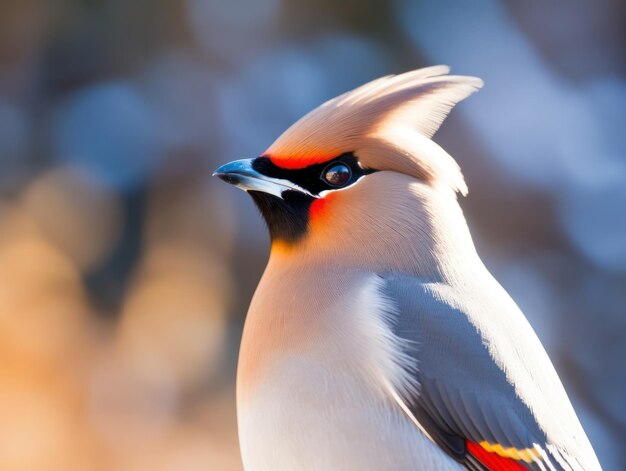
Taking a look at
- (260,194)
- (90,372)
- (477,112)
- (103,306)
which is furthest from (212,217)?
(260,194)

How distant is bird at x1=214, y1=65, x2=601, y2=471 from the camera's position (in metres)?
1.42

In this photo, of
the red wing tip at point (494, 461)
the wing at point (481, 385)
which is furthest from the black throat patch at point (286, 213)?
the red wing tip at point (494, 461)

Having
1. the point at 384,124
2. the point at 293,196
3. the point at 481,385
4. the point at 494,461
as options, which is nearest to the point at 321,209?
the point at 293,196


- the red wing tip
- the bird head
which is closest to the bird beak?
the bird head

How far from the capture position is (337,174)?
63.5 inches

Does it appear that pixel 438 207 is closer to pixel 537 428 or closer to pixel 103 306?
pixel 537 428

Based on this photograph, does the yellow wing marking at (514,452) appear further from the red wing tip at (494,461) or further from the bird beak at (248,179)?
the bird beak at (248,179)

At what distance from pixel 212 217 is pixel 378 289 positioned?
3.00 m

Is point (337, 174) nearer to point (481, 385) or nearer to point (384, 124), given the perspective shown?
point (384, 124)

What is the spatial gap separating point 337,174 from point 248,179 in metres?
0.15

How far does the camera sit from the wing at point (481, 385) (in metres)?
1.46

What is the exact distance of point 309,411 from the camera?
140cm

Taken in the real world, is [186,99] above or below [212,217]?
above

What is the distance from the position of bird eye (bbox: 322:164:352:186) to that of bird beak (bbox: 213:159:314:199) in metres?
0.06
